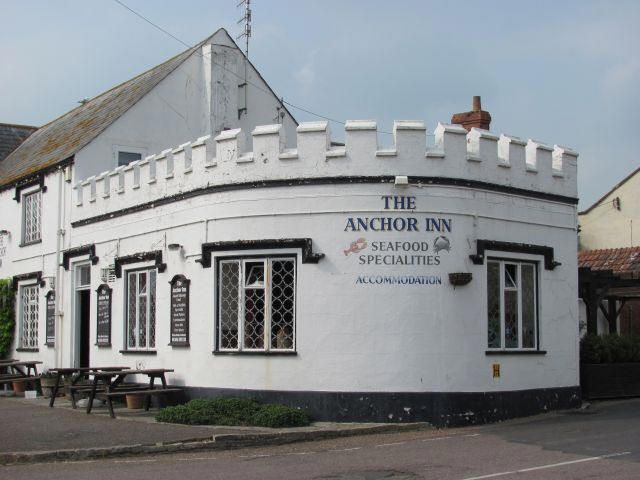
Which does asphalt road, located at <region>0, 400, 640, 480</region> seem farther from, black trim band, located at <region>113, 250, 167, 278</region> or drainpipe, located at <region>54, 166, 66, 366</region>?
drainpipe, located at <region>54, 166, 66, 366</region>

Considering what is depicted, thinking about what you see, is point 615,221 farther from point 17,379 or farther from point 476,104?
point 17,379

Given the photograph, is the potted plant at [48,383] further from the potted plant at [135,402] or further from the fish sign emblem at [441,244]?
the fish sign emblem at [441,244]

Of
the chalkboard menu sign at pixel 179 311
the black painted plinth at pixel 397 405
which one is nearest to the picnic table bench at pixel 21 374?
the chalkboard menu sign at pixel 179 311

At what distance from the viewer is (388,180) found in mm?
16391

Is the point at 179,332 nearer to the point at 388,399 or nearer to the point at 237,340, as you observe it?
the point at 237,340

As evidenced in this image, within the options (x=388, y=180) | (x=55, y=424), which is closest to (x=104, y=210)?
(x=55, y=424)

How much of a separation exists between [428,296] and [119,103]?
1211cm

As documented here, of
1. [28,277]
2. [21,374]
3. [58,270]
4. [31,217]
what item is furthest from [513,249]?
[31,217]

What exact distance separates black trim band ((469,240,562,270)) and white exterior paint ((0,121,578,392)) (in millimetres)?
124

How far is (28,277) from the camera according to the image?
989 inches

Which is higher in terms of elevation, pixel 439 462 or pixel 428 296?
pixel 428 296

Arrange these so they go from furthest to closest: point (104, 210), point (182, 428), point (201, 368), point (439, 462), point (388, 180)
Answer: point (104, 210) < point (201, 368) < point (388, 180) < point (182, 428) < point (439, 462)

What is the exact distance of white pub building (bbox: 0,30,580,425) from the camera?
16.1m

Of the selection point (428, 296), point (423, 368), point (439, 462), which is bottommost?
point (439, 462)
